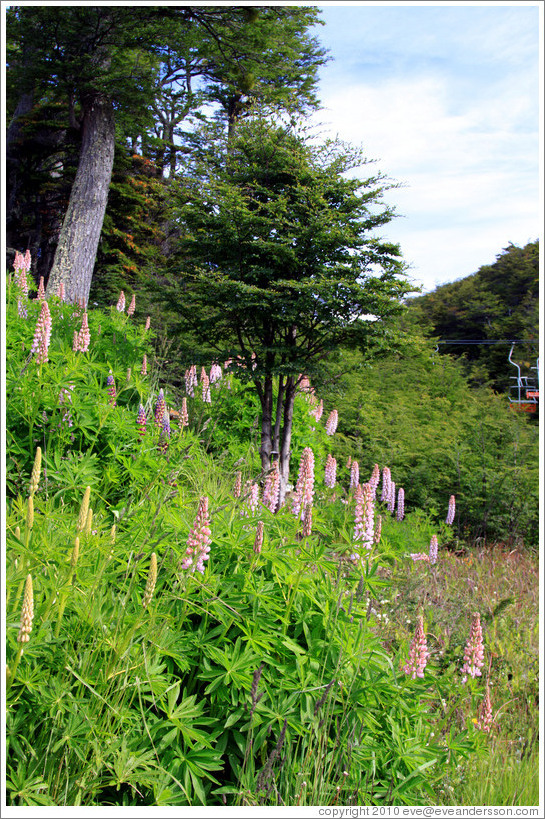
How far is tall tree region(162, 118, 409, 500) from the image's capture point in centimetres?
571

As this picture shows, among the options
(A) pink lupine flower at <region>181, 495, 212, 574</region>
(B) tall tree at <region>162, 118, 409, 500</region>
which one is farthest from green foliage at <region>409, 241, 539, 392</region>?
(A) pink lupine flower at <region>181, 495, 212, 574</region>

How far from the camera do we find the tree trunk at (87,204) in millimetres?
9859

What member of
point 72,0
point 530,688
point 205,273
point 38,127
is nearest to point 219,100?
point 38,127

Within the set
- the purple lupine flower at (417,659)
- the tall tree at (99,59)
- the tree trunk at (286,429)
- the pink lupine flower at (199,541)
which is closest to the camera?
the pink lupine flower at (199,541)

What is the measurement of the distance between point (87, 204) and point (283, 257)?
240 inches

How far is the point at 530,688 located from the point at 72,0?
4678mm

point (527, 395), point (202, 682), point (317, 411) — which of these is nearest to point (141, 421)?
point (202, 682)

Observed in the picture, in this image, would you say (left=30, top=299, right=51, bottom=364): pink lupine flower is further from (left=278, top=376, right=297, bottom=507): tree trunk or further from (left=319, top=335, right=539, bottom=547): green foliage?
(left=319, top=335, right=539, bottom=547): green foliage

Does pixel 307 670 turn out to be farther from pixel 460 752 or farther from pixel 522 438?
pixel 522 438

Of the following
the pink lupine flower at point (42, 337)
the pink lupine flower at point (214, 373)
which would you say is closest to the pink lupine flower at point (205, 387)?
the pink lupine flower at point (214, 373)

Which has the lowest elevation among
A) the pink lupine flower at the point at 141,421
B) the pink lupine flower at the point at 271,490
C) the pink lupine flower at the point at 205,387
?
the pink lupine flower at the point at 271,490

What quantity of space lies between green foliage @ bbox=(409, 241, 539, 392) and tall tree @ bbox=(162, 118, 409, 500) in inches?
504

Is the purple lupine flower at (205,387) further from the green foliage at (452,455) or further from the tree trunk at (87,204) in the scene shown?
the tree trunk at (87,204)

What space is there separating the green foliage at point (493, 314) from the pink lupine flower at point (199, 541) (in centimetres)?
1727
